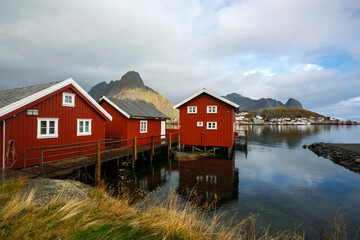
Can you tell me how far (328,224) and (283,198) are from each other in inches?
108

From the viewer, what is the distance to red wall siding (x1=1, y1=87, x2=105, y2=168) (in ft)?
34.9

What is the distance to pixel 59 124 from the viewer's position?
42.0ft

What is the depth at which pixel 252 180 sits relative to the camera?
14.6 metres

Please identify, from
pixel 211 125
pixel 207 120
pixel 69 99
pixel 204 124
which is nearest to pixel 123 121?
pixel 69 99

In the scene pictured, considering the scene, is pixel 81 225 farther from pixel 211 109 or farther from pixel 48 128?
pixel 211 109

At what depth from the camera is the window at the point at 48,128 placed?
11764mm

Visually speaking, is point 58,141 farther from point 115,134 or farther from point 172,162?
point 172,162

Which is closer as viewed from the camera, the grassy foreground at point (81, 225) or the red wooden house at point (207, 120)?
the grassy foreground at point (81, 225)

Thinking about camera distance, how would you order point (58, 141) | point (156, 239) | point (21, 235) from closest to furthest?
point (21, 235), point (156, 239), point (58, 141)

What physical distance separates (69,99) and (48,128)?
2506 millimetres

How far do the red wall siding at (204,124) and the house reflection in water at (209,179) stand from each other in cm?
239

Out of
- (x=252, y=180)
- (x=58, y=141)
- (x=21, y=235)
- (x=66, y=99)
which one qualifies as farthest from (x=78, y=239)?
(x=252, y=180)

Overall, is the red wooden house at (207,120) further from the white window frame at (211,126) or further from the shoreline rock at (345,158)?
the shoreline rock at (345,158)

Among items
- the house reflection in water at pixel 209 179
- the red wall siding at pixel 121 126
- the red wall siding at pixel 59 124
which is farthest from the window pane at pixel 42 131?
the house reflection in water at pixel 209 179
